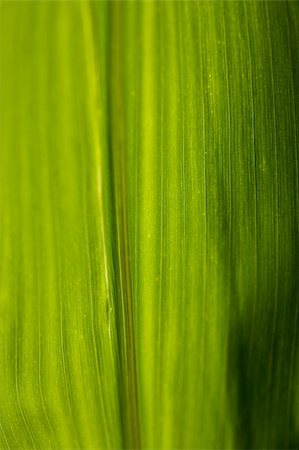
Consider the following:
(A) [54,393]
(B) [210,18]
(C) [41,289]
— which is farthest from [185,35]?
(A) [54,393]

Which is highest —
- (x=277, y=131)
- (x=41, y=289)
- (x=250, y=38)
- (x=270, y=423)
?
(x=250, y=38)

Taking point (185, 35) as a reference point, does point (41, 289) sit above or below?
below

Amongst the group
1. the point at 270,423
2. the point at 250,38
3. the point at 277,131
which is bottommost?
the point at 270,423

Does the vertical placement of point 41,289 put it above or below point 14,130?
below

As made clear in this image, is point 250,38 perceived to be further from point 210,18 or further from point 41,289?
point 41,289

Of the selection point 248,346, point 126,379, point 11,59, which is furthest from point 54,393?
point 11,59

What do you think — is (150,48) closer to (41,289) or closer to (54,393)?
(41,289)
